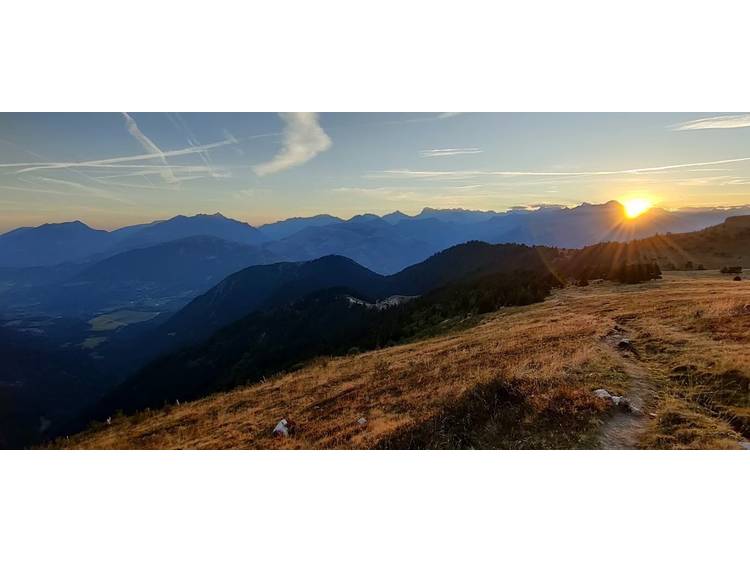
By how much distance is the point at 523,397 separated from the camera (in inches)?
472

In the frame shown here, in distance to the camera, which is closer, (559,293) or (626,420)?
(626,420)

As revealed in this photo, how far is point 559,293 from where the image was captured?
132ft

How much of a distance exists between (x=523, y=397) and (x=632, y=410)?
3.07 meters

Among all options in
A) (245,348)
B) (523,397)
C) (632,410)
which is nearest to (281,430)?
(523,397)

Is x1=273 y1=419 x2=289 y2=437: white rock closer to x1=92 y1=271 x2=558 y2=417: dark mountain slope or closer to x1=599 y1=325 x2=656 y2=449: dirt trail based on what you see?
x1=599 y1=325 x2=656 y2=449: dirt trail

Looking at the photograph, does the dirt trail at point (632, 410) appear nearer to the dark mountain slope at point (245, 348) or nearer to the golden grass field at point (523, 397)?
the golden grass field at point (523, 397)

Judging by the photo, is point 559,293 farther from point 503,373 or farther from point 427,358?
point 503,373

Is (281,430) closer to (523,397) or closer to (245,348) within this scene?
(523,397)

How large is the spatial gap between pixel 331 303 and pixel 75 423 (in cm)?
11979

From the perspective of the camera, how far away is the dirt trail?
397 inches

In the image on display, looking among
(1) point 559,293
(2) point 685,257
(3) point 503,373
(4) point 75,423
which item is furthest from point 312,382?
(4) point 75,423

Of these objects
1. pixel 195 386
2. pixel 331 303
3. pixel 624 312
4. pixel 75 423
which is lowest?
pixel 75 423

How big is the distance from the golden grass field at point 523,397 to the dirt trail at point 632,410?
0.04m

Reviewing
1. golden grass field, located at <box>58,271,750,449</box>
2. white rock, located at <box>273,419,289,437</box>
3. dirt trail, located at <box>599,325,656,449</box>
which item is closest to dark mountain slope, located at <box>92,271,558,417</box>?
golden grass field, located at <box>58,271,750,449</box>
